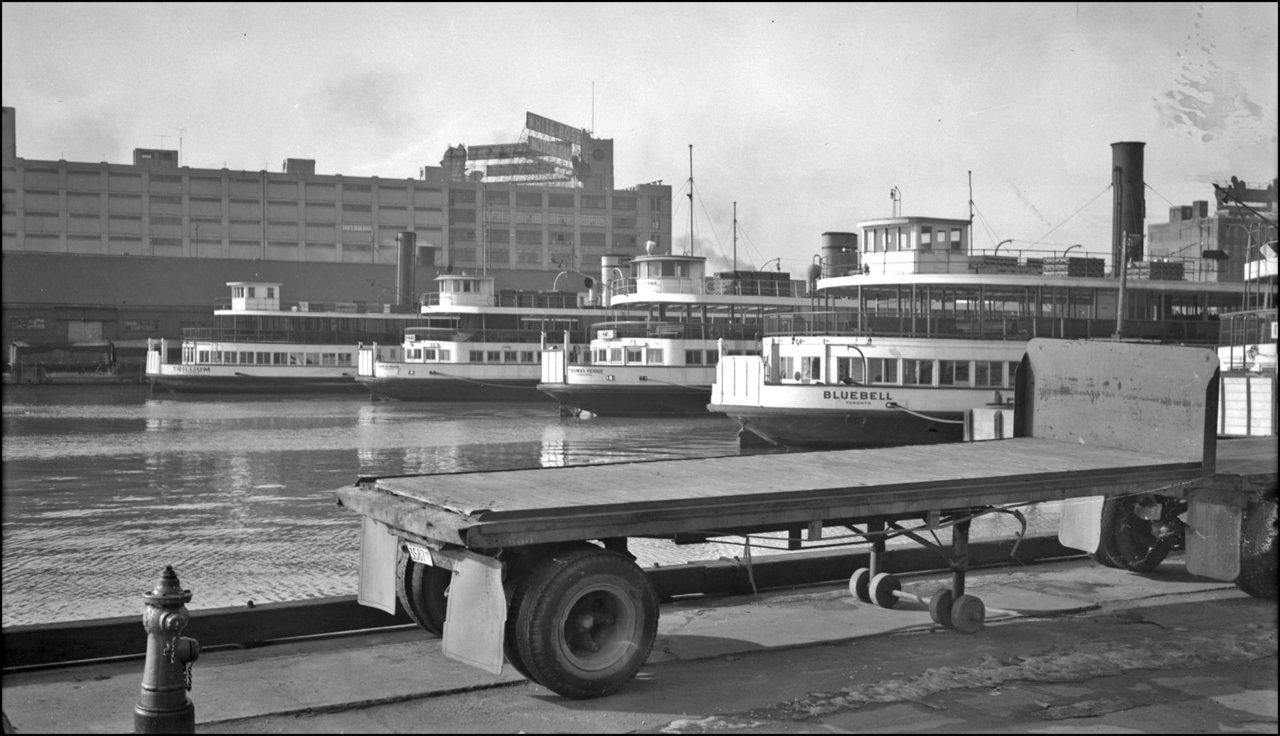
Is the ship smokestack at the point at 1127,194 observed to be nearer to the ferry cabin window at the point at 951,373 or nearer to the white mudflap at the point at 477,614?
the ferry cabin window at the point at 951,373

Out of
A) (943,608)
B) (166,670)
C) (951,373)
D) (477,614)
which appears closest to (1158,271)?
(951,373)

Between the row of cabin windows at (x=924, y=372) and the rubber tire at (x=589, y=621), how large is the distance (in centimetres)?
2676

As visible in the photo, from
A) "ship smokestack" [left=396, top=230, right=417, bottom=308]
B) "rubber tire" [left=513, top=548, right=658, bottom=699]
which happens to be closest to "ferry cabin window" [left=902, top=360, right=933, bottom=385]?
"rubber tire" [left=513, top=548, right=658, bottom=699]

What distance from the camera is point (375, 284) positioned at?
9244 centimetres

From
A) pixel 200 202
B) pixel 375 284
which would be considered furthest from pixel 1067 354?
pixel 200 202

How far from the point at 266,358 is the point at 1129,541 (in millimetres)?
63406

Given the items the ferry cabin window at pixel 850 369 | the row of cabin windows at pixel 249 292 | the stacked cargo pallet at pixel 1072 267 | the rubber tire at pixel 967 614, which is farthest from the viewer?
the row of cabin windows at pixel 249 292

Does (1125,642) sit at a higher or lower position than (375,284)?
lower

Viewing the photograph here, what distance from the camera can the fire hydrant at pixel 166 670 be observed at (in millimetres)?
6883

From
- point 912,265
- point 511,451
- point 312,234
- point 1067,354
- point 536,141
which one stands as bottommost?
point 511,451

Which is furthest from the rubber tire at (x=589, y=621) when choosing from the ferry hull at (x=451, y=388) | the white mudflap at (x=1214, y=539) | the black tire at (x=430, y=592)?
the ferry hull at (x=451, y=388)

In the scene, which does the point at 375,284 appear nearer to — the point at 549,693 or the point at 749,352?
the point at 749,352

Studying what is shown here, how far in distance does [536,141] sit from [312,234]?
23.3m

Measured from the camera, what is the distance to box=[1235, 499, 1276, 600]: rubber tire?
409 inches
